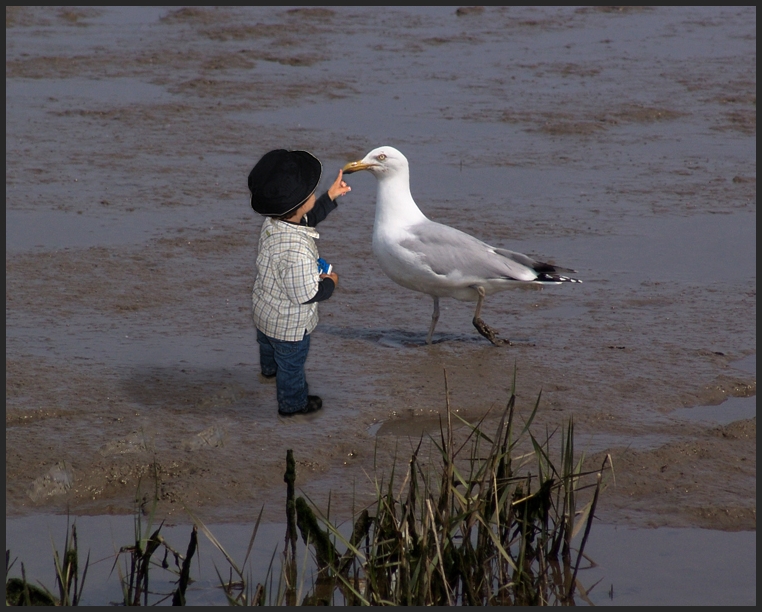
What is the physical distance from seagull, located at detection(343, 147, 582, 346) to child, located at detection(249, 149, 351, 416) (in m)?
1.24

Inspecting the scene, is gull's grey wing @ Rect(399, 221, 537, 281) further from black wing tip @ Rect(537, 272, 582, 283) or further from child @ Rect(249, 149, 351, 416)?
child @ Rect(249, 149, 351, 416)

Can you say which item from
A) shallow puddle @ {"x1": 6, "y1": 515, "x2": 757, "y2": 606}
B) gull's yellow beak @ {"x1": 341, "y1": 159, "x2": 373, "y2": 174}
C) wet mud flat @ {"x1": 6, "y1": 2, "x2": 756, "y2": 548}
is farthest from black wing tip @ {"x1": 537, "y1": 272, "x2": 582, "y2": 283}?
shallow puddle @ {"x1": 6, "y1": 515, "x2": 757, "y2": 606}

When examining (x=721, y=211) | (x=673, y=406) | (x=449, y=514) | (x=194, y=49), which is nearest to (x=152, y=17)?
(x=194, y=49)

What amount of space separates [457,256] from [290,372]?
1.60 metres

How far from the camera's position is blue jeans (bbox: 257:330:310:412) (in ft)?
16.9

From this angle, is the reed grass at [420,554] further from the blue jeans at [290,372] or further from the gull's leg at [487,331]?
the gull's leg at [487,331]

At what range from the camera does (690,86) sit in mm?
12883

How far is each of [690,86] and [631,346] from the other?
747 centimetres

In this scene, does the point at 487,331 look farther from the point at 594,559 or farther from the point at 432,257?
the point at 594,559

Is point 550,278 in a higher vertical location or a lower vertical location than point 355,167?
lower

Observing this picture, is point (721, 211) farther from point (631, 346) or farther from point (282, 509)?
point (282, 509)

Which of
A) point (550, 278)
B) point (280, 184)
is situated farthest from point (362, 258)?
point (280, 184)

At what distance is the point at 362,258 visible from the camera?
7.76m

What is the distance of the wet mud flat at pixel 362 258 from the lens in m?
4.91
